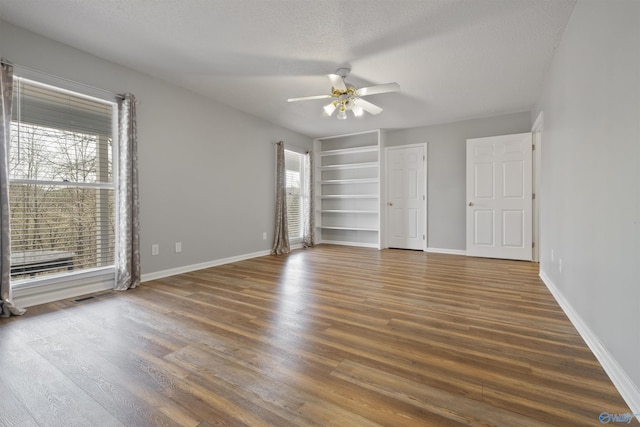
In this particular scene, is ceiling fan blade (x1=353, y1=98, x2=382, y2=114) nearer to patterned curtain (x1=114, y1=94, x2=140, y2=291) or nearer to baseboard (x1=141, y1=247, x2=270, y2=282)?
patterned curtain (x1=114, y1=94, x2=140, y2=291)

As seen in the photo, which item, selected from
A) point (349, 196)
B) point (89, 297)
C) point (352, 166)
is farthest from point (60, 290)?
point (352, 166)

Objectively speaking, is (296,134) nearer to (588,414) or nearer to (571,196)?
(571,196)

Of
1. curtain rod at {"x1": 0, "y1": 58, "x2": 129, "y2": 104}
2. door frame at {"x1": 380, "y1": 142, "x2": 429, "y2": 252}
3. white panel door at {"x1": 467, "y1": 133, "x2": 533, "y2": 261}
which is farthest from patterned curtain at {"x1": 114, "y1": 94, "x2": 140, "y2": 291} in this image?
white panel door at {"x1": 467, "y1": 133, "x2": 533, "y2": 261}

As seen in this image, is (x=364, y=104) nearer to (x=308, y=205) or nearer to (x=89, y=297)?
(x=308, y=205)

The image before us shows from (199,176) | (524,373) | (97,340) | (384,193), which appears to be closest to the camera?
(524,373)

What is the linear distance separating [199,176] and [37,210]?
5.67ft

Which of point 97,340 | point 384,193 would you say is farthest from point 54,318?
point 384,193

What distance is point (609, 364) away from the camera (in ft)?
4.89

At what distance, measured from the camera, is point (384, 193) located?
592 centimetres

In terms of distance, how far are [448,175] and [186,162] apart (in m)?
4.47

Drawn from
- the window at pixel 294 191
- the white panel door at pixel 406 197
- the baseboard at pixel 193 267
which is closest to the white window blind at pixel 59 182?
the baseboard at pixel 193 267

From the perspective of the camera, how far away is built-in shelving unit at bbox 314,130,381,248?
612cm

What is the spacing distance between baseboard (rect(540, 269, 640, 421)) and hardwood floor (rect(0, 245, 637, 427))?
49 millimetres

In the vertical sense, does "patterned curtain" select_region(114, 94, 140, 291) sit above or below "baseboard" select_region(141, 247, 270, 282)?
above
